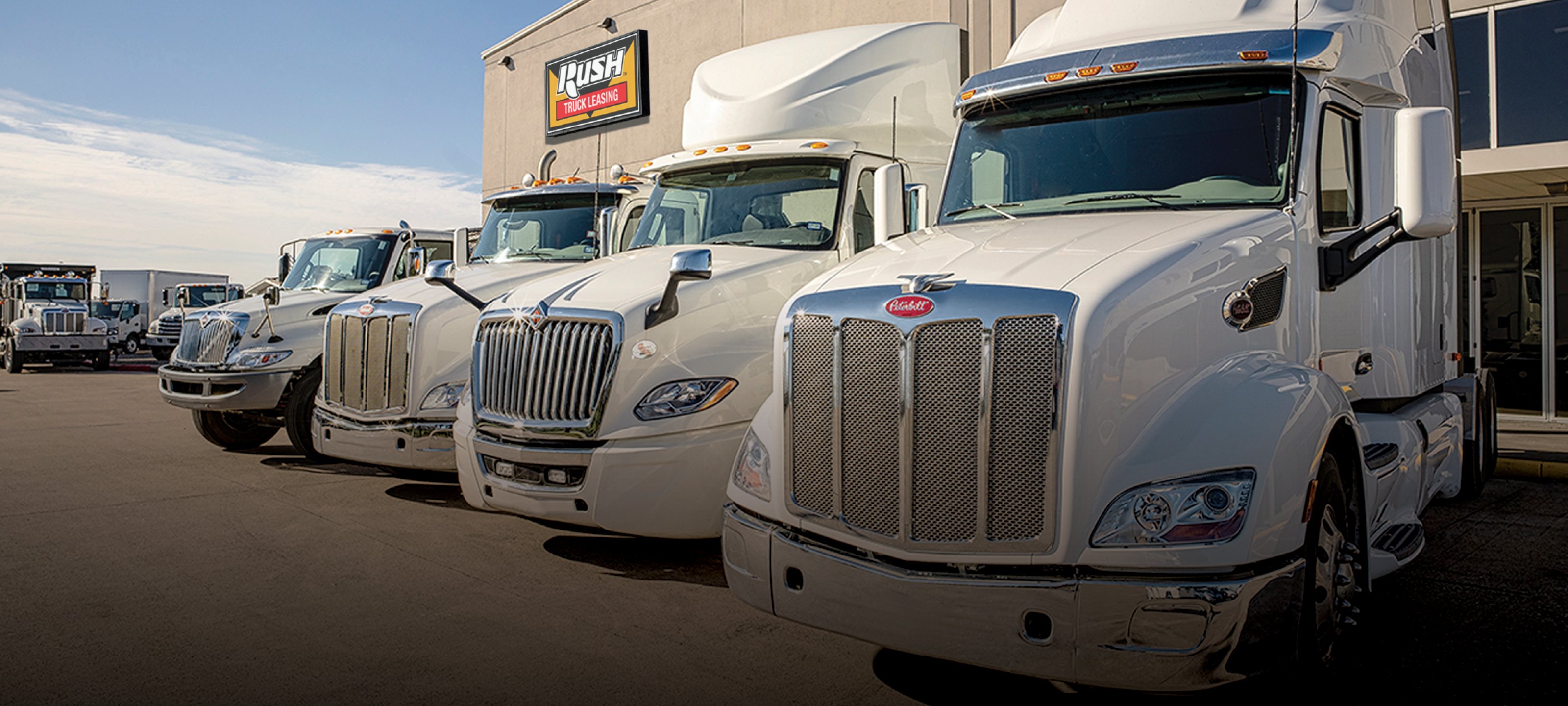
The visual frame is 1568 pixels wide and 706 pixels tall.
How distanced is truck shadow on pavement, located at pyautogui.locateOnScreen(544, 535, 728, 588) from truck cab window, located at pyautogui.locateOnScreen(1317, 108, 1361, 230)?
11.4ft

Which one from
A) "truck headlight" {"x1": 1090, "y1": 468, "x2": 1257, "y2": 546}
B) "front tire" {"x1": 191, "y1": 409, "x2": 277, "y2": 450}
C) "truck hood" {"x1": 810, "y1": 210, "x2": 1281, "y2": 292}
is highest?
"truck hood" {"x1": 810, "y1": 210, "x2": 1281, "y2": 292}

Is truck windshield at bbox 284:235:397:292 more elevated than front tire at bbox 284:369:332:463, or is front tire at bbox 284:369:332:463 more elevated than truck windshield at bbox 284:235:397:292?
truck windshield at bbox 284:235:397:292

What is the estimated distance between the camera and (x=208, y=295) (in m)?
34.3

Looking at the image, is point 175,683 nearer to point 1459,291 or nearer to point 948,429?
point 948,429

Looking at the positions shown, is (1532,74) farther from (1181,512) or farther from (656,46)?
(656,46)

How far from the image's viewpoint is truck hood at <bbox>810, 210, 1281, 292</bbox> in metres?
3.83

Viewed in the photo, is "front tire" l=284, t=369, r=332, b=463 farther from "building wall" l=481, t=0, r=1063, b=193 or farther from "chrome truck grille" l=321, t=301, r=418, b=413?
"building wall" l=481, t=0, r=1063, b=193

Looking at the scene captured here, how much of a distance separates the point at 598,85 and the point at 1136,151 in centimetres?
1835

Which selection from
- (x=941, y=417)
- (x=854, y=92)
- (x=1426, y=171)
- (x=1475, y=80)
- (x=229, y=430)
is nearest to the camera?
(x=941, y=417)

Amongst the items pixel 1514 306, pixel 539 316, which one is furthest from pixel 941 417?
pixel 1514 306

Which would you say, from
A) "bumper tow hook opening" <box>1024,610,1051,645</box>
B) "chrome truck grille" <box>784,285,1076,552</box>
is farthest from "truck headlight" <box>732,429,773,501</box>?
"bumper tow hook opening" <box>1024,610,1051,645</box>

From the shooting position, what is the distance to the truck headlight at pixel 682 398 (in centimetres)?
580

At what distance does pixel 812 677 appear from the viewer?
14.4ft

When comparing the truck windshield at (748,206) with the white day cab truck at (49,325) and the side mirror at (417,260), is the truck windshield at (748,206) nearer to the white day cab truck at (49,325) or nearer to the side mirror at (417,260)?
the side mirror at (417,260)
